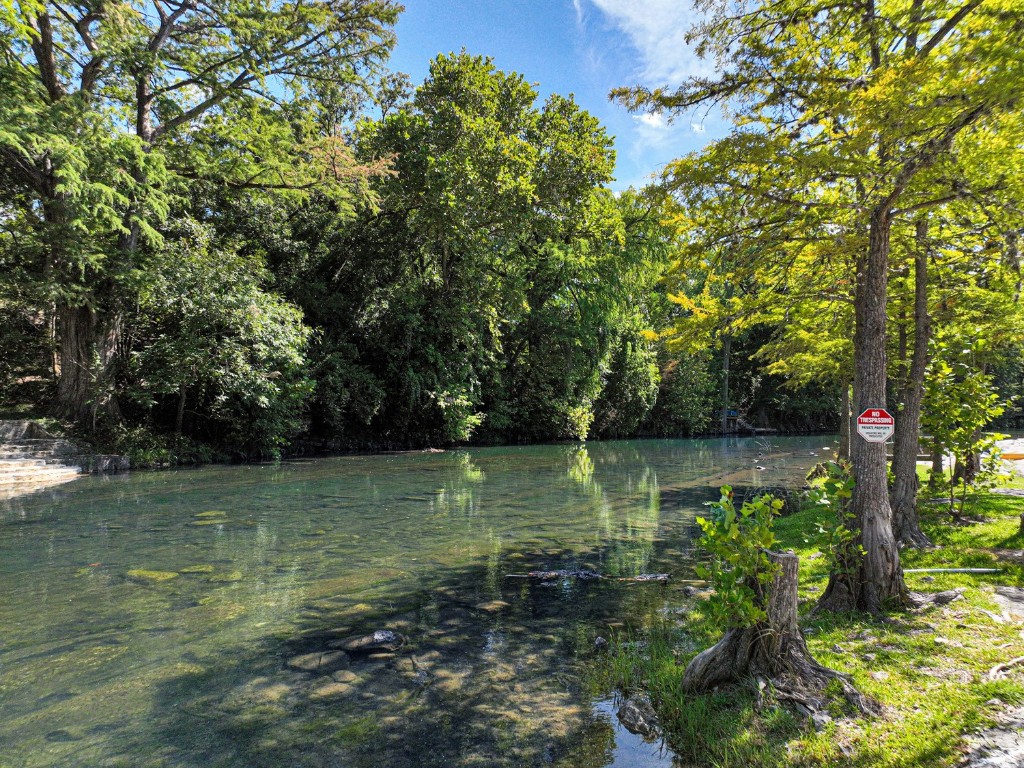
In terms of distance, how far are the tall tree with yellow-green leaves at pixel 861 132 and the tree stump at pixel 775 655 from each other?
1.80 m

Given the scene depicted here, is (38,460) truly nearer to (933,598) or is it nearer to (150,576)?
(150,576)

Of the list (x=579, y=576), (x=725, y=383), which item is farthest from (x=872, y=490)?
(x=725, y=383)

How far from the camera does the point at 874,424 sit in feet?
18.2

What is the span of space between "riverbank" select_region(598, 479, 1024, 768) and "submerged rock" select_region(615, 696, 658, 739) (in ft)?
0.31

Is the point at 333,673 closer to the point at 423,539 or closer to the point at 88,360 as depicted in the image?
the point at 423,539

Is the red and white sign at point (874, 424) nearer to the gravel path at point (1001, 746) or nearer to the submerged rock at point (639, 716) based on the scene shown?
A: the gravel path at point (1001, 746)

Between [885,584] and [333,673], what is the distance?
5302 millimetres

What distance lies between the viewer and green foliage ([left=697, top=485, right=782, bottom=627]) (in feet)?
13.6

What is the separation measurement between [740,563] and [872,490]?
2408 mm

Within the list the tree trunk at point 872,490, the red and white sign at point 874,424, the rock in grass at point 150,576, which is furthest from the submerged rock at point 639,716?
the rock in grass at point 150,576

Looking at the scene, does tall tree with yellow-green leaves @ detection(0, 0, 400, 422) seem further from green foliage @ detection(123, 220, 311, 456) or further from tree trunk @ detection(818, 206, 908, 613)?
tree trunk @ detection(818, 206, 908, 613)

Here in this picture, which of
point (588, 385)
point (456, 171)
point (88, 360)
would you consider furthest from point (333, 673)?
point (588, 385)

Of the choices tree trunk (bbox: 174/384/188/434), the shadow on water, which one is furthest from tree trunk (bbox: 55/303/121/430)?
the shadow on water

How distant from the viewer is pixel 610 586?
25.7ft
